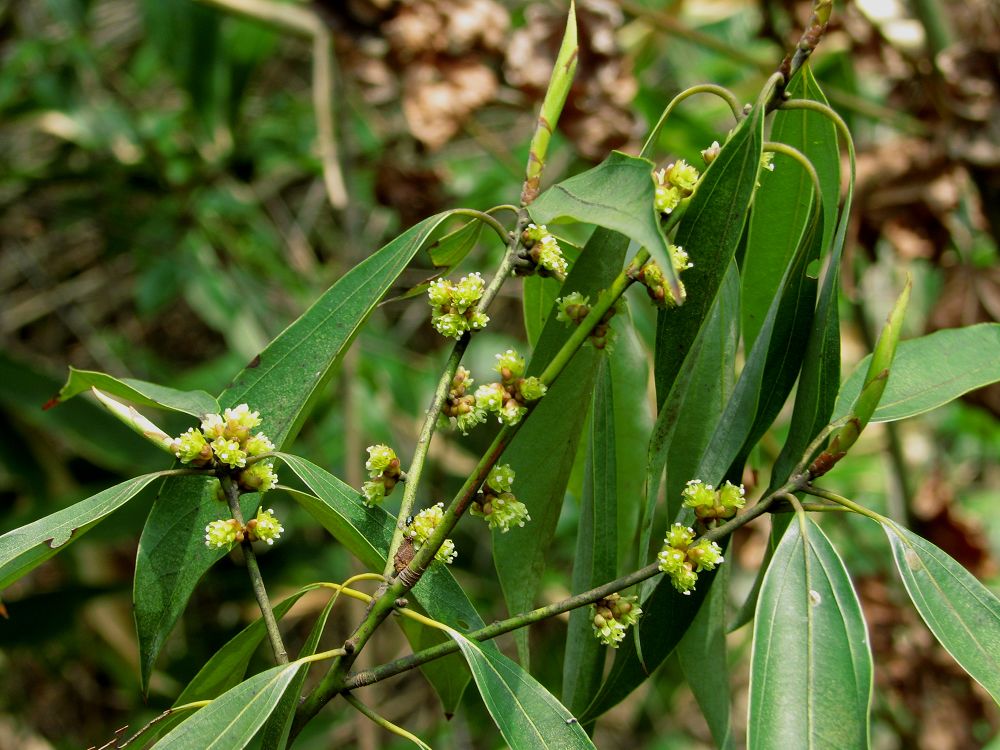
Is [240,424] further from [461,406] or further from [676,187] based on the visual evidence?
[676,187]

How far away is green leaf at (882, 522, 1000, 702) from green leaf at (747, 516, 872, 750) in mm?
37

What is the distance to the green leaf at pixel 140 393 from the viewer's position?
0.54 meters

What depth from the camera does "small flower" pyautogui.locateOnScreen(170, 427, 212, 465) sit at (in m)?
0.50

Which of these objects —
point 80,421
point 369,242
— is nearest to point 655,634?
point 80,421

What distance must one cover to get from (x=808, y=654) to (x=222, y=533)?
29 centimetres

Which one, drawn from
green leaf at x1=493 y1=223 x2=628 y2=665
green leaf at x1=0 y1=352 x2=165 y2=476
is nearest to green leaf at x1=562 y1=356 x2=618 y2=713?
green leaf at x1=493 y1=223 x2=628 y2=665

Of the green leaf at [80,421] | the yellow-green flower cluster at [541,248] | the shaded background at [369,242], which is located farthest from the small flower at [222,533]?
the green leaf at [80,421]

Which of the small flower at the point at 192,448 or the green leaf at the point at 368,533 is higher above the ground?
the small flower at the point at 192,448

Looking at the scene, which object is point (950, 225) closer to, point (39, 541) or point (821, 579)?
point (821, 579)

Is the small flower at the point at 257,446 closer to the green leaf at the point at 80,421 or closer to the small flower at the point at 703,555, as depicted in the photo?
the small flower at the point at 703,555

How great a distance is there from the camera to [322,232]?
2.71 m

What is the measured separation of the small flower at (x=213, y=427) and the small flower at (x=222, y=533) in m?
0.04

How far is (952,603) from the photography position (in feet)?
1.68

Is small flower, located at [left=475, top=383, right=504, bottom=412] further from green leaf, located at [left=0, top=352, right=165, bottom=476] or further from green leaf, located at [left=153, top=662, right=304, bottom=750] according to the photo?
green leaf, located at [left=0, top=352, right=165, bottom=476]
